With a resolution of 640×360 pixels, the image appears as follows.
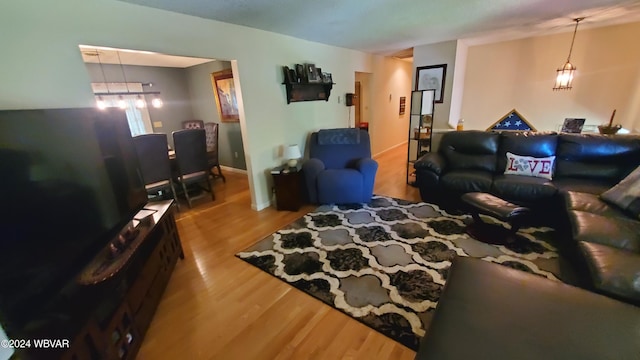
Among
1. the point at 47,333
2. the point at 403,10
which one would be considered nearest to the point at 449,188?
the point at 403,10

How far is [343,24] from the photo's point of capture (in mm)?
3014

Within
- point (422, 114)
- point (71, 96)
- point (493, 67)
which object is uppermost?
point (493, 67)

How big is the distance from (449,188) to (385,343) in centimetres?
213

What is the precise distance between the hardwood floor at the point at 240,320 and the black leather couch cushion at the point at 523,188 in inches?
84.4

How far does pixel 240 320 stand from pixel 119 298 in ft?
2.36

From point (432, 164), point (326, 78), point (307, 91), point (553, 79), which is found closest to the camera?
point (432, 164)

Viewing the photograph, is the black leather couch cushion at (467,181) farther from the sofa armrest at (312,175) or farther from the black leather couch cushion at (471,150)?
the sofa armrest at (312,175)

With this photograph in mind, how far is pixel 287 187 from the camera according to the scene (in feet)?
10.9

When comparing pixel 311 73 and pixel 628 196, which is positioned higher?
pixel 311 73

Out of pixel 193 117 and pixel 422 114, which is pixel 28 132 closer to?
pixel 422 114

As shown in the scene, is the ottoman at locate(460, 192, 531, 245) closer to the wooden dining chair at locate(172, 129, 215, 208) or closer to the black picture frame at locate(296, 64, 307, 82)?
the black picture frame at locate(296, 64, 307, 82)

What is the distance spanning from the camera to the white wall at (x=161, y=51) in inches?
62.8

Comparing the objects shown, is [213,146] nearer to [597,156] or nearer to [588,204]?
[588,204]

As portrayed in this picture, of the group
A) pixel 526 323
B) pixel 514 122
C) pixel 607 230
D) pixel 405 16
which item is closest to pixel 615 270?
pixel 607 230
